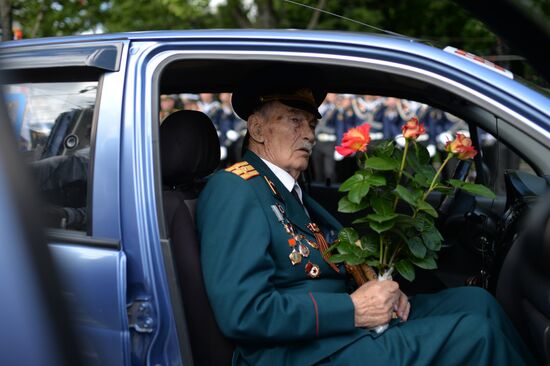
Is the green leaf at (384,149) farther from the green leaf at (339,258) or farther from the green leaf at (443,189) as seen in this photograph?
the green leaf at (339,258)

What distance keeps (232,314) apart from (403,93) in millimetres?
1480

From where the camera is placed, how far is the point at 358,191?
6.58ft

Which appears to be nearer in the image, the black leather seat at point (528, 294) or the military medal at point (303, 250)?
the black leather seat at point (528, 294)

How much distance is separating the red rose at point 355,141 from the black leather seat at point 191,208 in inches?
21.8

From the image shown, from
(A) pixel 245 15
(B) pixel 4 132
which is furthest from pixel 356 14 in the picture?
(B) pixel 4 132

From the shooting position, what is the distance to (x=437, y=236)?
214cm

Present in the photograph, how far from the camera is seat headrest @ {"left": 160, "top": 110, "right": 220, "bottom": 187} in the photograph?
94.4 inches

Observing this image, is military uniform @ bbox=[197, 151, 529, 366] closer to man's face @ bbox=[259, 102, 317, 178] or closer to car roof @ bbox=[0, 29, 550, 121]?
man's face @ bbox=[259, 102, 317, 178]

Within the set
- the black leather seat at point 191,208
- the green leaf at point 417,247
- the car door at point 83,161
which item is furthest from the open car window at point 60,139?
the green leaf at point 417,247

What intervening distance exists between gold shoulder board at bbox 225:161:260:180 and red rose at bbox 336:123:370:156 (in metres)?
0.36

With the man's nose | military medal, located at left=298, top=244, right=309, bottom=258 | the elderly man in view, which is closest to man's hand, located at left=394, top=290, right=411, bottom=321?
the elderly man

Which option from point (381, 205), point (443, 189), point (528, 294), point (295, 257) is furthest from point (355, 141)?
point (528, 294)

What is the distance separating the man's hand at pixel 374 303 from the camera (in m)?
2.12

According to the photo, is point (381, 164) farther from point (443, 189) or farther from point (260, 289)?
point (260, 289)
